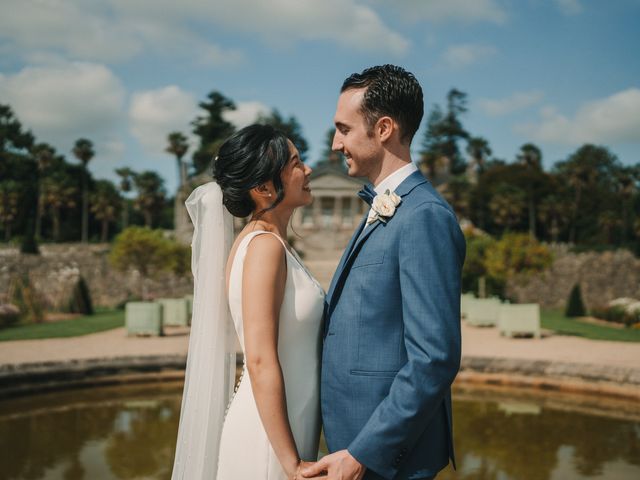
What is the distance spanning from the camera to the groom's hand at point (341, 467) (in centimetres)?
192

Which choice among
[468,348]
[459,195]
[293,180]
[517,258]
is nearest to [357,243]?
[293,180]

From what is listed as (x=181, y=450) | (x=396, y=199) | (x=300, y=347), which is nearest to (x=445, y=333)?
(x=396, y=199)

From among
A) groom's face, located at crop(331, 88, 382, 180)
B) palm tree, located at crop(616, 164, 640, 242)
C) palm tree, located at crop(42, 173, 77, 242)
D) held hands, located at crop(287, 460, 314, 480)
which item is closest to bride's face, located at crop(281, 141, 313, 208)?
groom's face, located at crop(331, 88, 382, 180)

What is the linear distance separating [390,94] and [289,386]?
114 cm

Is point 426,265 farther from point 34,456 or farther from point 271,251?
point 34,456

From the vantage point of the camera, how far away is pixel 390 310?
2031 mm

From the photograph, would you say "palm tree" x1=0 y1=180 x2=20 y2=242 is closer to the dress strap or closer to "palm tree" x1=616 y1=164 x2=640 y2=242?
"palm tree" x1=616 y1=164 x2=640 y2=242

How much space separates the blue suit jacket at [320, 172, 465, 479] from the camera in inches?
73.3

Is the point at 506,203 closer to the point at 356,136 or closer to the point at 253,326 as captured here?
the point at 356,136

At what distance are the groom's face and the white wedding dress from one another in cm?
43

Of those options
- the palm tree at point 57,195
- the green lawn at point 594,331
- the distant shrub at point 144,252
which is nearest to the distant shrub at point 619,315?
the green lawn at point 594,331

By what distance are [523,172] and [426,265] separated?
59563mm

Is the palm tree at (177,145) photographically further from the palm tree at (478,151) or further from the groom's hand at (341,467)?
the groom's hand at (341,467)

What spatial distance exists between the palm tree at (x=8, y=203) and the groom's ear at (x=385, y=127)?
55.7 m
